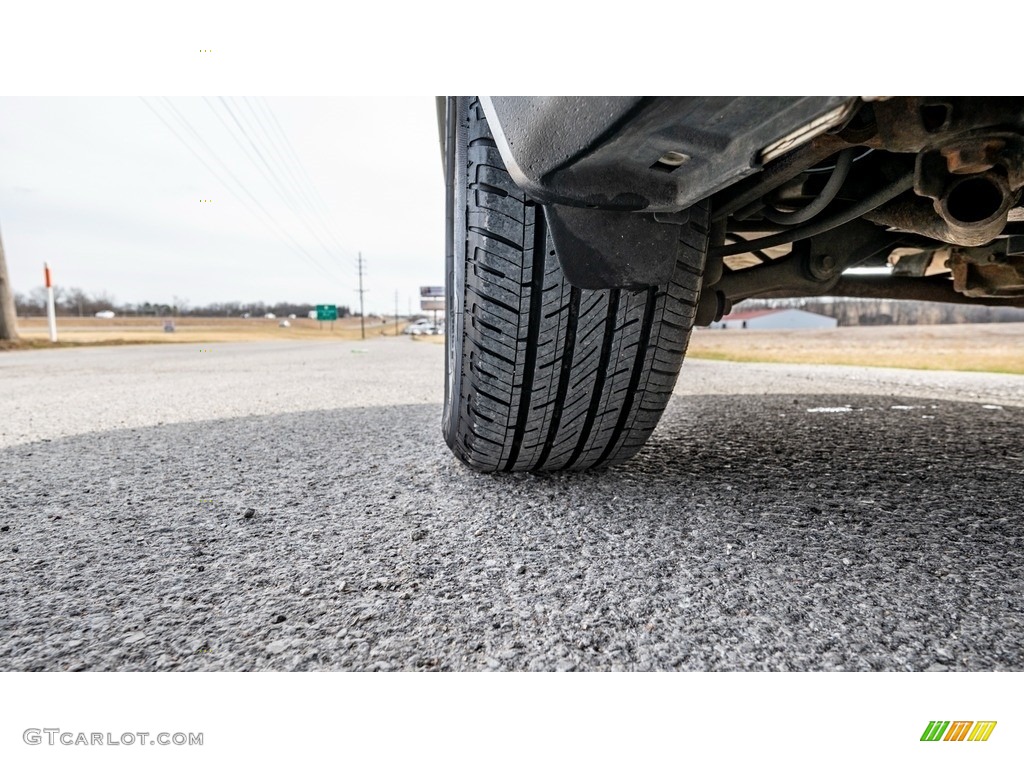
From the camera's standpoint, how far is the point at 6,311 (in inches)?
407

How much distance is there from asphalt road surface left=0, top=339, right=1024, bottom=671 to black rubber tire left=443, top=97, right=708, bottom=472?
14 centimetres

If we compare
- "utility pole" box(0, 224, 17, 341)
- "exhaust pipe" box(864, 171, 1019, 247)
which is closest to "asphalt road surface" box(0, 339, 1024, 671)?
"exhaust pipe" box(864, 171, 1019, 247)

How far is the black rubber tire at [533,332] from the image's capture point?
2.98ft

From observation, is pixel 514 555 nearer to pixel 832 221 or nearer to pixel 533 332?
pixel 533 332

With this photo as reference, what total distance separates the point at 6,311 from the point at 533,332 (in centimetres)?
1329

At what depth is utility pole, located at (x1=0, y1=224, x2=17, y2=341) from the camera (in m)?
10.2

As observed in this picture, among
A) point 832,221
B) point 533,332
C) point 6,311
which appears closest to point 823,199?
point 832,221

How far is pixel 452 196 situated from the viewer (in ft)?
3.39
